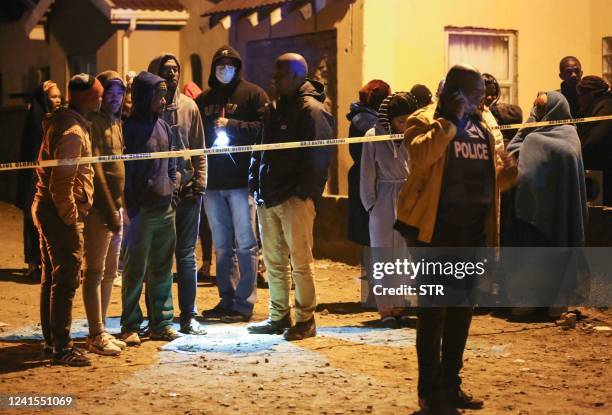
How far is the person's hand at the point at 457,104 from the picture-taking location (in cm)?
659

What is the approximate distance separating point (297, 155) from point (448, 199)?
2410 millimetres

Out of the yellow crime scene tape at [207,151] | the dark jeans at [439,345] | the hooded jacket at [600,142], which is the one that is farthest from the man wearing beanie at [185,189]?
the hooded jacket at [600,142]

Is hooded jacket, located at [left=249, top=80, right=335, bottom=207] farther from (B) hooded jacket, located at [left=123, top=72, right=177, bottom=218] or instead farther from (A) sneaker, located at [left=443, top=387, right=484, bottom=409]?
(A) sneaker, located at [left=443, top=387, right=484, bottom=409]

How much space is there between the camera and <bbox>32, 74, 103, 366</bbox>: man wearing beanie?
763 cm

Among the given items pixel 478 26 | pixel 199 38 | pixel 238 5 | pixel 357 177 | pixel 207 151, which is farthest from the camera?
pixel 199 38

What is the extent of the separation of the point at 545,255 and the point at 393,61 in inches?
166

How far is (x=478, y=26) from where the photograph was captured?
1402cm

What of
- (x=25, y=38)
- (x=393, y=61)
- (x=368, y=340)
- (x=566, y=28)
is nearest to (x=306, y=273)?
(x=368, y=340)

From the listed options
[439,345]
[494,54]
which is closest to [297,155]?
[439,345]

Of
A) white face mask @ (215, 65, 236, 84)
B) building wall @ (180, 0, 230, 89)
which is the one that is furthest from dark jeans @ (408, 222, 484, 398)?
building wall @ (180, 0, 230, 89)

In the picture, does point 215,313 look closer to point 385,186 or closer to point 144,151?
point 385,186

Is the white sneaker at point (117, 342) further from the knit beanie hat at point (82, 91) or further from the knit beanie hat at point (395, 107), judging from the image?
the knit beanie hat at point (395, 107)

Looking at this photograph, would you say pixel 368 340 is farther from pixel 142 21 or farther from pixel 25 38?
pixel 25 38

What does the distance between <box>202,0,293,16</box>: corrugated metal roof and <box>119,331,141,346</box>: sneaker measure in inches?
248
